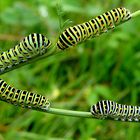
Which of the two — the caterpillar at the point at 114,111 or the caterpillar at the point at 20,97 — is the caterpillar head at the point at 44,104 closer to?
the caterpillar at the point at 20,97

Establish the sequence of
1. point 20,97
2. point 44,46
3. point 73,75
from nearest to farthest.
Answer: point 44,46, point 20,97, point 73,75

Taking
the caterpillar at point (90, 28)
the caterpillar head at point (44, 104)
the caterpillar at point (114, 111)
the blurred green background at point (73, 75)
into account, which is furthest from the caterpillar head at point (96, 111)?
the blurred green background at point (73, 75)

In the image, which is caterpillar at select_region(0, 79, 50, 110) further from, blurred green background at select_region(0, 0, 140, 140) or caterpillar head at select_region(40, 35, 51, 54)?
blurred green background at select_region(0, 0, 140, 140)

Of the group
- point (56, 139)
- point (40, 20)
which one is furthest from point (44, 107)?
point (40, 20)

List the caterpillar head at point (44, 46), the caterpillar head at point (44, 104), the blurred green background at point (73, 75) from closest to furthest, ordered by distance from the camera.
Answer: the caterpillar head at point (44, 46), the caterpillar head at point (44, 104), the blurred green background at point (73, 75)

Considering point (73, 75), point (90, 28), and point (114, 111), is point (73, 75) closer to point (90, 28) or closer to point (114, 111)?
point (114, 111)

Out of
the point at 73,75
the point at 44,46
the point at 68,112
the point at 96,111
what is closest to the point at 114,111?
the point at 96,111
